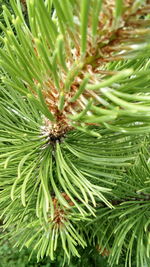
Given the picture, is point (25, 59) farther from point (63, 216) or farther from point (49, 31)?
point (63, 216)

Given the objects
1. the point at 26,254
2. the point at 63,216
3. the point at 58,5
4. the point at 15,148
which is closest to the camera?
the point at 58,5

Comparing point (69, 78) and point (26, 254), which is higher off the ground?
point (69, 78)

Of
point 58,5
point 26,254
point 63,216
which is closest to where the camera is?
point 58,5

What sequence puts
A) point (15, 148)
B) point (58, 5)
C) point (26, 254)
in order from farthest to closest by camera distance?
point (26, 254) → point (15, 148) → point (58, 5)

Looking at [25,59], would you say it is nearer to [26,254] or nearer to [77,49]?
[77,49]

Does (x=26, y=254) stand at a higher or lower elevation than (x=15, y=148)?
lower

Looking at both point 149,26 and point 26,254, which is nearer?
point 149,26

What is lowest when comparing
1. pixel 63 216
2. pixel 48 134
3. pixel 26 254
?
pixel 26 254

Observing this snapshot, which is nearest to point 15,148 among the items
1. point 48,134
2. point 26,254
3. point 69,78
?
point 48,134

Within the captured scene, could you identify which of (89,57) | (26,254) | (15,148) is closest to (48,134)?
(15,148)
